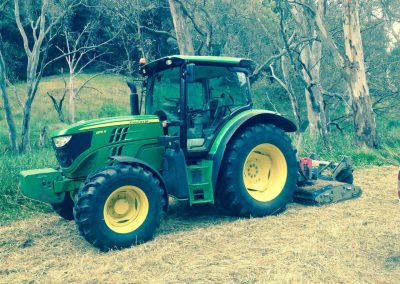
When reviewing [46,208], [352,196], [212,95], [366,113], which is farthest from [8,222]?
[366,113]

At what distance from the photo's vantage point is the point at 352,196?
6.57 meters

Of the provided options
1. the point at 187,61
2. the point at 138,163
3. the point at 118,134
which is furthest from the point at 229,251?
the point at 187,61

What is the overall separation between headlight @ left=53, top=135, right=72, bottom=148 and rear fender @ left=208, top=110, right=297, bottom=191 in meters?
1.76

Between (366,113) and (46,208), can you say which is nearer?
(46,208)

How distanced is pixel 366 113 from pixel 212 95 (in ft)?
22.0

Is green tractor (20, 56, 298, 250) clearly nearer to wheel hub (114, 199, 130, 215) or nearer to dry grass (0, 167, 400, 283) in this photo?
wheel hub (114, 199, 130, 215)

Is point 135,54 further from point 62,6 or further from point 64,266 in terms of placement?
point 64,266

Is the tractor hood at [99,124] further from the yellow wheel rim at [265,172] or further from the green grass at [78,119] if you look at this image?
the green grass at [78,119]

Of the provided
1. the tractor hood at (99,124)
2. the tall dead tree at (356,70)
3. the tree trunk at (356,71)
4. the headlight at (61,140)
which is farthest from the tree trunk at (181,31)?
the headlight at (61,140)

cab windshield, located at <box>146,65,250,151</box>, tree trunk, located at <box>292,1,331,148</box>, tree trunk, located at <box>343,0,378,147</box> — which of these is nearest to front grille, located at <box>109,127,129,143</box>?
cab windshield, located at <box>146,65,250,151</box>

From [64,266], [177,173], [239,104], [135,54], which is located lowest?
[64,266]

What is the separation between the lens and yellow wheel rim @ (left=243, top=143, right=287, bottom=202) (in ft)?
19.8

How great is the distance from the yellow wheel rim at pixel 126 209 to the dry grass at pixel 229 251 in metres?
0.28

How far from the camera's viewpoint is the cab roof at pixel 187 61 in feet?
18.1
